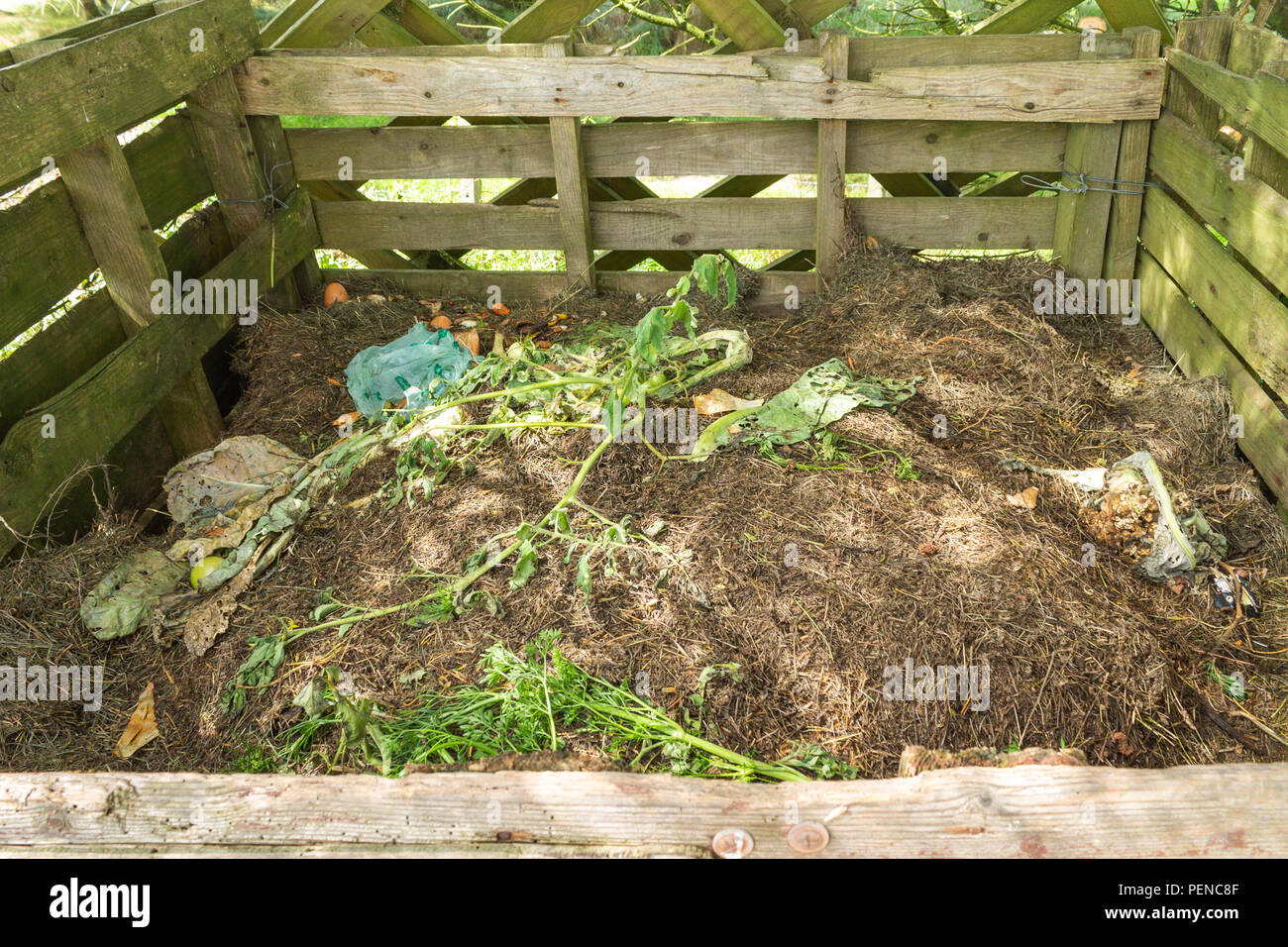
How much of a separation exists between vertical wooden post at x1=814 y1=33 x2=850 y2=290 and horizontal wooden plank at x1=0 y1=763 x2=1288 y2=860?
3636mm

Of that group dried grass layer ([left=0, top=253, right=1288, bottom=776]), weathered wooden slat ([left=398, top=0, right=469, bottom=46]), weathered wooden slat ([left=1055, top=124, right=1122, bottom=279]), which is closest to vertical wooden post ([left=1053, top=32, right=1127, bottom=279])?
weathered wooden slat ([left=1055, top=124, right=1122, bottom=279])

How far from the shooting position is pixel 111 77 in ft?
12.3

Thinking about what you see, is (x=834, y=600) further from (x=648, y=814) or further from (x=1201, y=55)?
(x=1201, y=55)

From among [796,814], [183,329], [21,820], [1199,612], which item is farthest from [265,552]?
[1199,612]

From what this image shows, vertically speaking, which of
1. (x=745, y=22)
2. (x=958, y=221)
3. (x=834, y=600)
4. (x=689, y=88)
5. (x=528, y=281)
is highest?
(x=745, y=22)

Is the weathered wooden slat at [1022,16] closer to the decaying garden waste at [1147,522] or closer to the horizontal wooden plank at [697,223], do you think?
the horizontal wooden plank at [697,223]

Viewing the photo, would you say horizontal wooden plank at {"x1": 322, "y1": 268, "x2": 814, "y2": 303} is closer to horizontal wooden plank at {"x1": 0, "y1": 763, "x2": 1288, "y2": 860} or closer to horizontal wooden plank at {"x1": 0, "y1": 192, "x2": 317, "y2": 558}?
horizontal wooden plank at {"x1": 0, "y1": 192, "x2": 317, "y2": 558}

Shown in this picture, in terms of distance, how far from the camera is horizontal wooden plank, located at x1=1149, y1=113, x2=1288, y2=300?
11.3 feet

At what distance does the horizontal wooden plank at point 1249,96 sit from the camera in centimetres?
337

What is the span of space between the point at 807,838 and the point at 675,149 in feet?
13.1

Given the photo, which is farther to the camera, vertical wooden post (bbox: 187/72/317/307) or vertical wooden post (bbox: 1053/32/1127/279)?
vertical wooden post (bbox: 187/72/317/307)

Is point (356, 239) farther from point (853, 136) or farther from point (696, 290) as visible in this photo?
point (853, 136)

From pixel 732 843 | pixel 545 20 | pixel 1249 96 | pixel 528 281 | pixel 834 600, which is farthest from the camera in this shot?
pixel 528 281

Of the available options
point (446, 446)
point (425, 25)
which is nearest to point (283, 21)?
point (425, 25)
